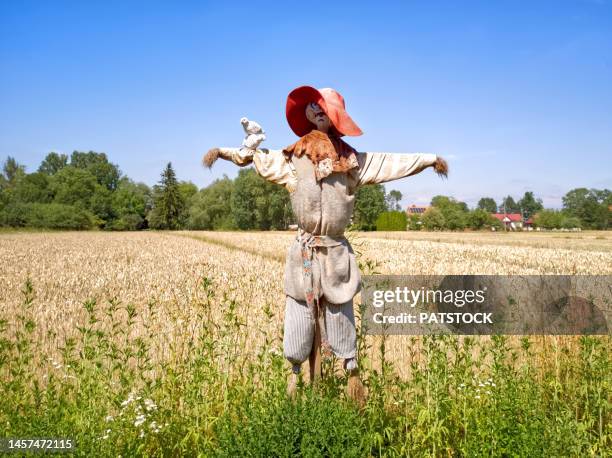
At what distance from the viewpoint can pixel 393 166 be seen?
3.84m

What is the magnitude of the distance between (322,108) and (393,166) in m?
0.81

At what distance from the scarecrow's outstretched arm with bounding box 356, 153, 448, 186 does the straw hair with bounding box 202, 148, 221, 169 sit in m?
1.28

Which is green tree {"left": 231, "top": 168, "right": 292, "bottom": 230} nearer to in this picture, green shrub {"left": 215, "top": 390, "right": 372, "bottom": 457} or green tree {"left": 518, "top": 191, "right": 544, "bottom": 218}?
green shrub {"left": 215, "top": 390, "right": 372, "bottom": 457}

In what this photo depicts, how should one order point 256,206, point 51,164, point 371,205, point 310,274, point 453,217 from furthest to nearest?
1. point 51,164
2. point 453,217
3. point 371,205
4. point 256,206
5. point 310,274

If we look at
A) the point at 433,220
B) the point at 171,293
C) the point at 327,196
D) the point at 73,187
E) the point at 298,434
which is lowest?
the point at 298,434

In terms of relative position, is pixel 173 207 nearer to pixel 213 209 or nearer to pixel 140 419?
pixel 213 209

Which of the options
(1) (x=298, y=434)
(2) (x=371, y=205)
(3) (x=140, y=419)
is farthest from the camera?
(2) (x=371, y=205)

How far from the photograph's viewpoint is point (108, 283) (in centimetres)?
974

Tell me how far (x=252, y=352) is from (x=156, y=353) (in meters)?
1.22

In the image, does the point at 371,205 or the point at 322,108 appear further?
the point at 371,205

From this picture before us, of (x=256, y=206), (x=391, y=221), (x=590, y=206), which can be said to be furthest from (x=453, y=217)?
(x=256, y=206)

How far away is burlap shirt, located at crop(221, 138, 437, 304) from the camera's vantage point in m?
3.60

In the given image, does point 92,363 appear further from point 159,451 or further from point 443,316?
point 443,316

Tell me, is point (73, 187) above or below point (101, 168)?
below
